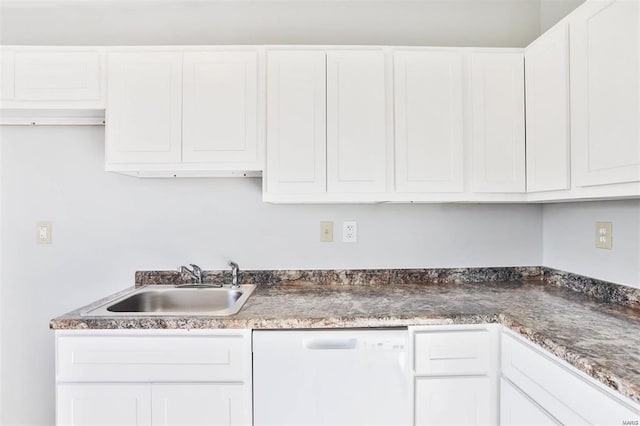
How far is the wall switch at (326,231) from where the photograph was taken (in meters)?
2.00

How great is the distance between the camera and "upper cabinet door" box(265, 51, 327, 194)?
1.66 m

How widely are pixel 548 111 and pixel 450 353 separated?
1120mm

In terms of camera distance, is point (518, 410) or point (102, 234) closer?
point (518, 410)

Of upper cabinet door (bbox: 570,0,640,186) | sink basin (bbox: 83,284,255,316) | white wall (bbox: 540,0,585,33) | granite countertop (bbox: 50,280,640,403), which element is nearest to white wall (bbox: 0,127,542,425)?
sink basin (bbox: 83,284,255,316)

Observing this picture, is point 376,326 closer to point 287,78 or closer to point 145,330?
point 145,330

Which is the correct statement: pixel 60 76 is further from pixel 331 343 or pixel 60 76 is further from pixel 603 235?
pixel 603 235

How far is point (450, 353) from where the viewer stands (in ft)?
4.49

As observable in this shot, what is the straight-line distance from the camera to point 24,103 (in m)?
1.67

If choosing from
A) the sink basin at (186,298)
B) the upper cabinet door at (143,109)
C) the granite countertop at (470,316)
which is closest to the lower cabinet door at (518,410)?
the granite countertop at (470,316)

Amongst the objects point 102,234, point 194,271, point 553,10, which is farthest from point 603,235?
point 102,234

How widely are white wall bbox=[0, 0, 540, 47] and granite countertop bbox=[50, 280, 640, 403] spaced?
1.43 meters

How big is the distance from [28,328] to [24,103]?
1.23 m

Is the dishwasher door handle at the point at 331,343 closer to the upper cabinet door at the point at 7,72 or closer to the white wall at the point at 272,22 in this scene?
the white wall at the point at 272,22

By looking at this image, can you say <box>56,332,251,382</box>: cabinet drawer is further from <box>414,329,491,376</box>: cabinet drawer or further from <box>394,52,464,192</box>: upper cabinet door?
<box>394,52,464,192</box>: upper cabinet door
